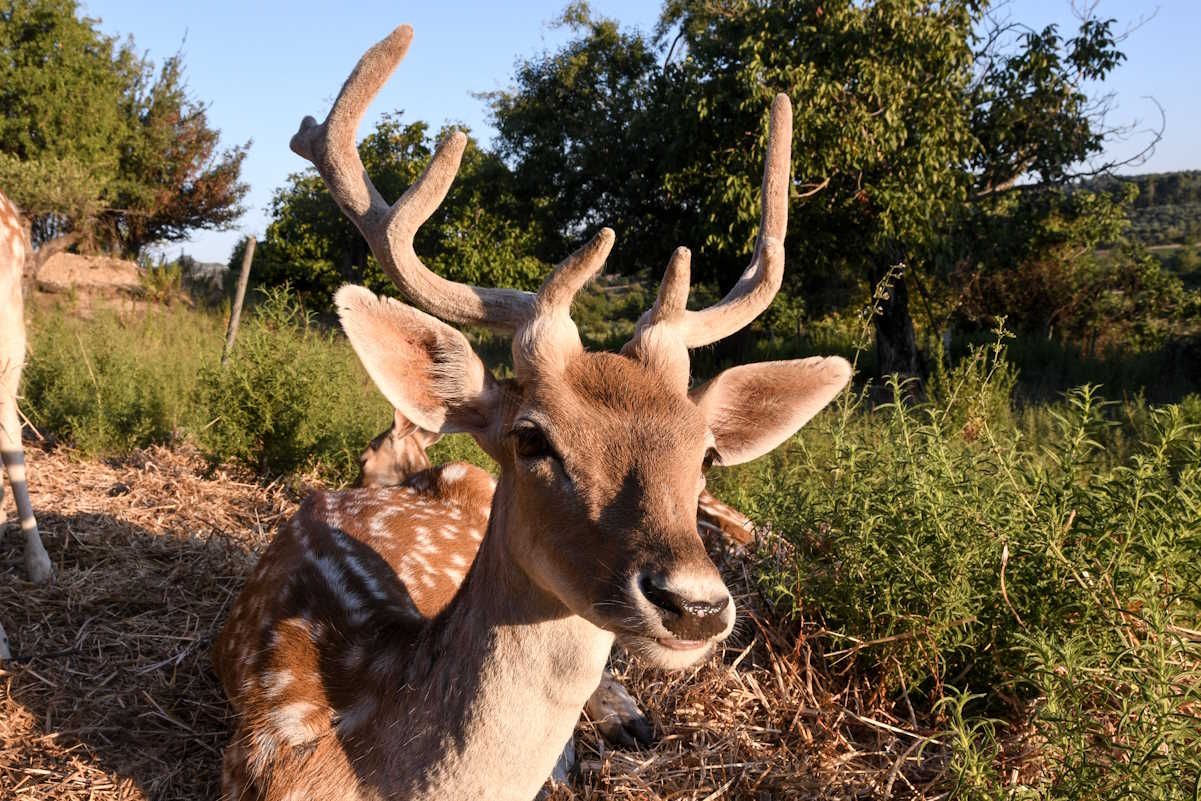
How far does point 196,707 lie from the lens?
10.5 feet

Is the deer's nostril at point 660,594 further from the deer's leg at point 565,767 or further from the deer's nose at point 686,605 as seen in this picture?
the deer's leg at point 565,767

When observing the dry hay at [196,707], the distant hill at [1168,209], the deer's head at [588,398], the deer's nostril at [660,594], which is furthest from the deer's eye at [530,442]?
the distant hill at [1168,209]

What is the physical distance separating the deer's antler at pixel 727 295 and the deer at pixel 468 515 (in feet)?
3.60

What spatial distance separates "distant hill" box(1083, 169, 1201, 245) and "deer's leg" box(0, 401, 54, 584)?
51264 millimetres

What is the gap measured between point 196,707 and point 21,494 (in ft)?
5.02

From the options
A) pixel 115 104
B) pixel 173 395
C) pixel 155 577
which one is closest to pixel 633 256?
pixel 173 395

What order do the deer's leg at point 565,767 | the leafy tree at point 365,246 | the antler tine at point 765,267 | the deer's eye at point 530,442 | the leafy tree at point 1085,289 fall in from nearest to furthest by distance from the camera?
the deer's eye at point 530,442, the antler tine at point 765,267, the deer's leg at point 565,767, the leafy tree at point 1085,289, the leafy tree at point 365,246

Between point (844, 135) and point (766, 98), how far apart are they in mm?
1154

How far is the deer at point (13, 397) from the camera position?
3.97 meters

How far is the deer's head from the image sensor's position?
68.5 inches

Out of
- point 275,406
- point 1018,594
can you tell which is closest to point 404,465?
point 275,406

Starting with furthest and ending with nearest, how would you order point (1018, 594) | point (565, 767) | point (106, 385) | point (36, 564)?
point (106, 385)
point (36, 564)
point (565, 767)
point (1018, 594)

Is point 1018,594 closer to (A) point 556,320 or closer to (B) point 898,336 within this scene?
(A) point 556,320

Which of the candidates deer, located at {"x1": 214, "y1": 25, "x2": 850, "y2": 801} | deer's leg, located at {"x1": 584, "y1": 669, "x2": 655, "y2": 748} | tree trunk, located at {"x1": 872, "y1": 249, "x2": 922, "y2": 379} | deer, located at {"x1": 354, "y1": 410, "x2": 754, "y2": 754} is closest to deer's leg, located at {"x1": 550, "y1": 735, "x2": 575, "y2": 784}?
deer, located at {"x1": 354, "y1": 410, "x2": 754, "y2": 754}
